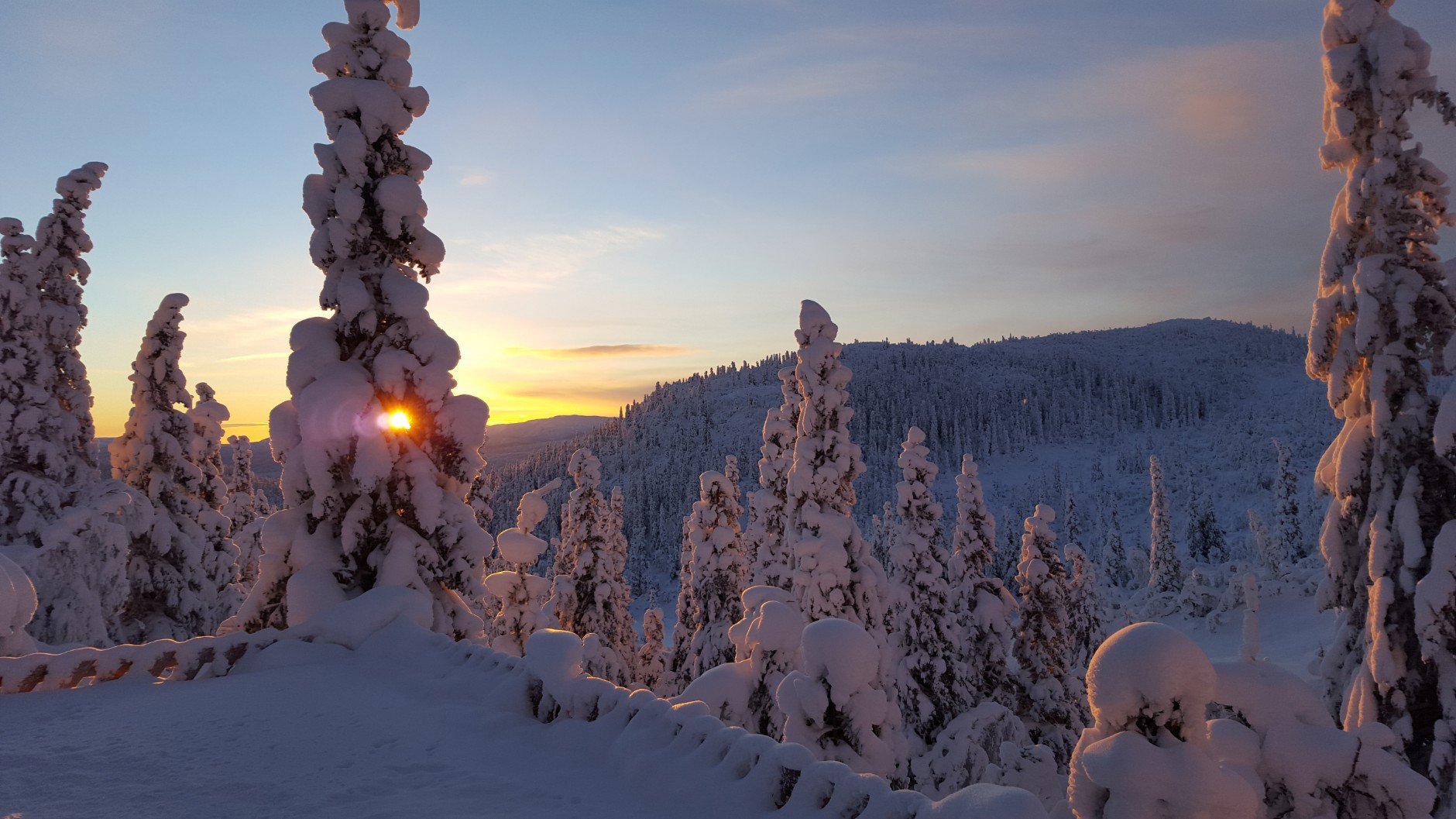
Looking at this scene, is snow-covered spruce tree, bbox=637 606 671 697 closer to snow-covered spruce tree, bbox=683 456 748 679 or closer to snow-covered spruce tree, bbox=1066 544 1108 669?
snow-covered spruce tree, bbox=683 456 748 679

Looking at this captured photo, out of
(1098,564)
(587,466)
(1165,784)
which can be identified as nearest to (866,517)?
(1098,564)

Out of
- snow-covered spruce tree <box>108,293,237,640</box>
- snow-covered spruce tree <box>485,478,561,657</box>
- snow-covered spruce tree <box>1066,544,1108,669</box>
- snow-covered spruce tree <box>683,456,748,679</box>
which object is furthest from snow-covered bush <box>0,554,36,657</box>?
snow-covered spruce tree <box>1066,544,1108,669</box>

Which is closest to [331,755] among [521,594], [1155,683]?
[1155,683]

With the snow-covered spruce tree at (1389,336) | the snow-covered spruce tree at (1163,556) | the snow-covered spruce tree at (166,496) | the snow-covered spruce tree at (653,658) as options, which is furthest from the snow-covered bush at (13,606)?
the snow-covered spruce tree at (1163,556)

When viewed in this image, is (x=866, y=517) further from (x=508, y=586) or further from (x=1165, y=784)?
(x=1165, y=784)

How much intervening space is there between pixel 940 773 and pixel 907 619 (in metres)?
4.49

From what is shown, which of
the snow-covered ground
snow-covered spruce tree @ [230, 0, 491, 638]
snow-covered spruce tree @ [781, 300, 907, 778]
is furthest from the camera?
snow-covered spruce tree @ [781, 300, 907, 778]

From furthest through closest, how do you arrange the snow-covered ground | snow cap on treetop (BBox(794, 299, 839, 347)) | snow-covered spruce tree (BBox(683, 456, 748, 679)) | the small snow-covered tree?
snow-covered spruce tree (BBox(683, 456, 748, 679)) → snow cap on treetop (BBox(794, 299, 839, 347)) → the small snow-covered tree → the snow-covered ground

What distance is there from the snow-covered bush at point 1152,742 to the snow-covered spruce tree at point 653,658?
31.0 meters

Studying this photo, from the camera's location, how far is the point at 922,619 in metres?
23.5

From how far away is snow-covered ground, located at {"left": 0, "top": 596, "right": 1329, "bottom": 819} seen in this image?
517cm

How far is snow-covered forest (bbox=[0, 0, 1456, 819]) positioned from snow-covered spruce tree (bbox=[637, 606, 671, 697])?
22.4 ft

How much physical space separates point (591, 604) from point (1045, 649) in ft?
55.8

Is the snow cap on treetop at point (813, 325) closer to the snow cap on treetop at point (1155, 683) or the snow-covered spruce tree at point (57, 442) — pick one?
the snow cap on treetop at point (1155, 683)
